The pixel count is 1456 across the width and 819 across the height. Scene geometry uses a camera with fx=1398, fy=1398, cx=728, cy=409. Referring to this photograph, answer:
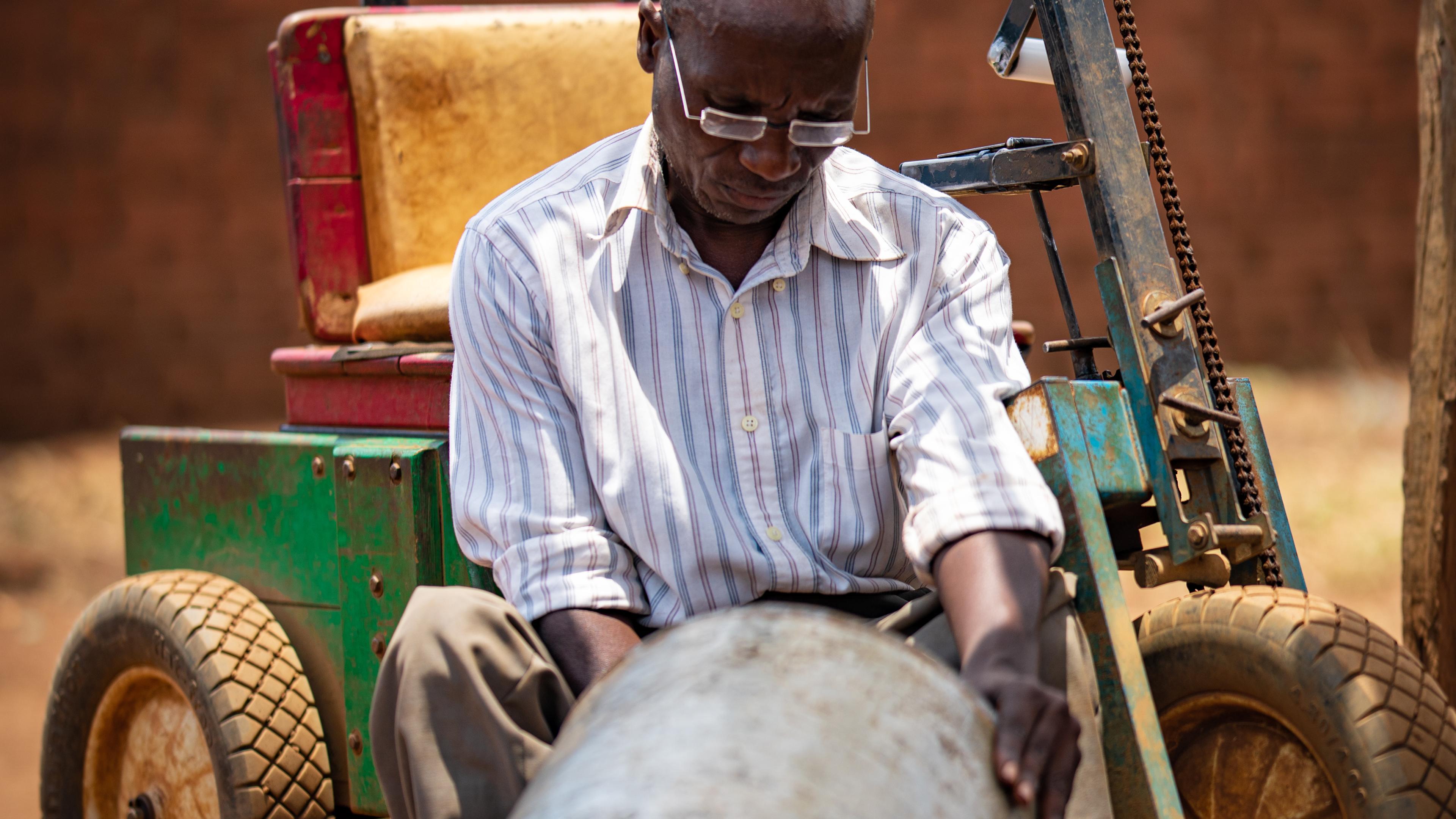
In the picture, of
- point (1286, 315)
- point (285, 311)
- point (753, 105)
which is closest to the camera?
point (753, 105)

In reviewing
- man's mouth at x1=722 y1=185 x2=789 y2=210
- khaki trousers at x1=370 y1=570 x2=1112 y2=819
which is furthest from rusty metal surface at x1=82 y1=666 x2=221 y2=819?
man's mouth at x1=722 y1=185 x2=789 y2=210

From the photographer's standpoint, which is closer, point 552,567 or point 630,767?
point 630,767

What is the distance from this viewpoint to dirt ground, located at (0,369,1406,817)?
4758 millimetres

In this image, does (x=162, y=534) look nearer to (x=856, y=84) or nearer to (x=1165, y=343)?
(x=856, y=84)

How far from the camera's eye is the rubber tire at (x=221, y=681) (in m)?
2.26

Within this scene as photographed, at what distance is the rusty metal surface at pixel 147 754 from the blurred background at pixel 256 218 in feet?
10.6

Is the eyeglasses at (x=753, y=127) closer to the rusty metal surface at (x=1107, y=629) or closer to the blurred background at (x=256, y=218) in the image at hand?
the rusty metal surface at (x=1107, y=629)

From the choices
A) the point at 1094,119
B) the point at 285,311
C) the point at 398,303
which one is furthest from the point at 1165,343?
the point at 285,311

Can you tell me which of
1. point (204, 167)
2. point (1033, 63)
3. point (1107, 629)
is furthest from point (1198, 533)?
point (204, 167)

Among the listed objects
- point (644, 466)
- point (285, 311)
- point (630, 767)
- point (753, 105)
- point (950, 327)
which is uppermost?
point (285, 311)

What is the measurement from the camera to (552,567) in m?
1.70

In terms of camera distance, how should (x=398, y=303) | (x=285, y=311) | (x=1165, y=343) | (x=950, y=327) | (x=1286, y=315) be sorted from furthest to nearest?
(x=1286, y=315)
(x=285, y=311)
(x=398, y=303)
(x=1165, y=343)
(x=950, y=327)

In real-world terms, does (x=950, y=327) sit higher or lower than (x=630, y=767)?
higher

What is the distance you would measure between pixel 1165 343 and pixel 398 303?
4.27ft
